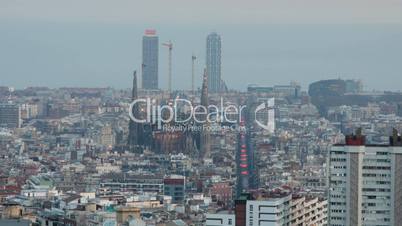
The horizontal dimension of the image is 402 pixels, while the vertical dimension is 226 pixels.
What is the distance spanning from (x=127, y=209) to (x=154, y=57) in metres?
78.8

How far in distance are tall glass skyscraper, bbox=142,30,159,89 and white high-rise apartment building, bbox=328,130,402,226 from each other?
275ft

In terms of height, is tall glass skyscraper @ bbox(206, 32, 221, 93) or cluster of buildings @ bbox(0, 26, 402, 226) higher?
tall glass skyscraper @ bbox(206, 32, 221, 93)

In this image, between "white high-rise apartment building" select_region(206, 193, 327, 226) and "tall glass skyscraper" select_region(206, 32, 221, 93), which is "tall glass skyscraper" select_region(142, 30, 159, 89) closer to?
"tall glass skyscraper" select_region(206, 32, 221, 93)

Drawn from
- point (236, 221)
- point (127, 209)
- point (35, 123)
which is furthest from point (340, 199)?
point (35, 123)

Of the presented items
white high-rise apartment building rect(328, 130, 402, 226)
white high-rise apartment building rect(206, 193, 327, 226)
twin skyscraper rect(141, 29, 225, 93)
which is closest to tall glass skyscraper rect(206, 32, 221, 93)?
twin skyscraper rect(141, 29, 225, 93)

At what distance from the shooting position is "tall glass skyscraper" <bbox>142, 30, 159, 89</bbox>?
123 metres

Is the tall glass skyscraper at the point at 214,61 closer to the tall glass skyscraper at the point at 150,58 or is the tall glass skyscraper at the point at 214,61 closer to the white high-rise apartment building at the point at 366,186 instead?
the tall glass skyscraper at the point at 150,58

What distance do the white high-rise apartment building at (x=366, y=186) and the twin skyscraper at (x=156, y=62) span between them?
245ft

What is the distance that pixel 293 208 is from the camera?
134ft

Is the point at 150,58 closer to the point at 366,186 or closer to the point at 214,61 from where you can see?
the point at 214,61

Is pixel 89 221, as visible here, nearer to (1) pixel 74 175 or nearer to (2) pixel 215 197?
(2) pixel 215 197

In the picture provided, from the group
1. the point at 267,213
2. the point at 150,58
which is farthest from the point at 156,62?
→ the point at 267,213

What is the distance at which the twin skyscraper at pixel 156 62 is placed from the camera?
116 meters

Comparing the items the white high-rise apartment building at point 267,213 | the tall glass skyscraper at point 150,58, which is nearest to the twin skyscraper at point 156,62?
the tall glass skyscraper at point 150,58
